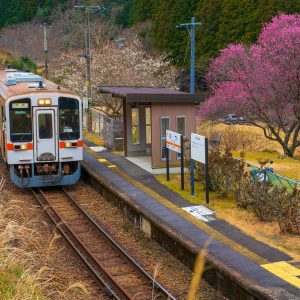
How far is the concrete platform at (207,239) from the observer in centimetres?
815

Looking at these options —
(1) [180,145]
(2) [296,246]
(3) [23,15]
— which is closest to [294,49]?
(1) [180,145]

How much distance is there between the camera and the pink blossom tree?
21.4 m

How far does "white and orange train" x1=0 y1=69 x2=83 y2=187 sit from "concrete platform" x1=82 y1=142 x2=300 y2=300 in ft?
3.95

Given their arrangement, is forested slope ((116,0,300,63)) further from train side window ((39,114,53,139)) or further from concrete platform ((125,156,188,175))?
train side window ((39,114,53,139))

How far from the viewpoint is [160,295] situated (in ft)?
28.7

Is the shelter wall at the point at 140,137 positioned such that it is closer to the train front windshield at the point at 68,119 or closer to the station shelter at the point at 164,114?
the station shelter at the point at 164,114

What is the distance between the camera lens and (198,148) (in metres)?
13.1

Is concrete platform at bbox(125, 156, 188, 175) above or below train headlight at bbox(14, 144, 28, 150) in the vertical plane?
below

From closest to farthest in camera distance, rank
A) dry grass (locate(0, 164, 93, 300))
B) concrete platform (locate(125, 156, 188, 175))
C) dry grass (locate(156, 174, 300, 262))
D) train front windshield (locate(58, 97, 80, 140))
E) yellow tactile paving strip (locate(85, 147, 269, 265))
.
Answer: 1. dry grass (locate(0, 164, 93, 300))
2. yellow tactile paving strip (locate(85, 147, 269, 265))
3. dry grass (locate(156, 174, 300, 262))
4. train front windshield (locate(58, 97, 80, 140))
5. concrete platform (locate(125, 156, 188, 175))

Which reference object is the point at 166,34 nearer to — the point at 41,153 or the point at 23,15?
the point at 23,15

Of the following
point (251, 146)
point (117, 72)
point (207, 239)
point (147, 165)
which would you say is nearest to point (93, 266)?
point (207, 239)

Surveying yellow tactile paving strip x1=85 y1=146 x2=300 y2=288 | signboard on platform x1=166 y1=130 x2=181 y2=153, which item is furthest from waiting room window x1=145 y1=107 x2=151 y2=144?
signboard on platform x1=166 y1=130 x2=181 y2=153

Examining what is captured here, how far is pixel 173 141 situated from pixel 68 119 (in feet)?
10.1

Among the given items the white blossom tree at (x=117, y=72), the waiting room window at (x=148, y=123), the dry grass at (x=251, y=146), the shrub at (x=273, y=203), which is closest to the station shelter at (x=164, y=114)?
the waiting room window at (x=148, y=123)
